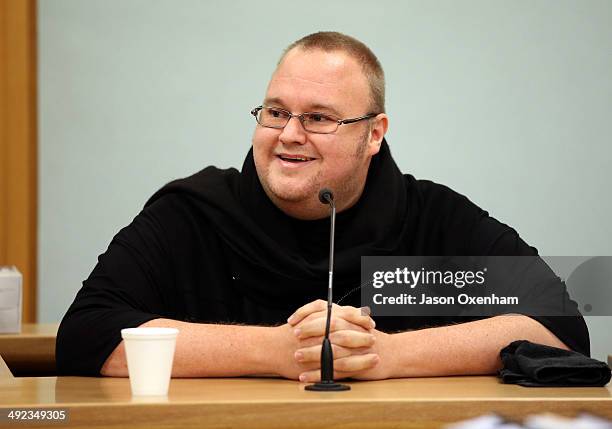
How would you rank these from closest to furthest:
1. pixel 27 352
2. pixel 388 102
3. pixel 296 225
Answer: pixel 296 225 < pixel 27 352 < pixel 388 102

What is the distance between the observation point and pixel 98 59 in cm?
432

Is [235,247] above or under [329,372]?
above

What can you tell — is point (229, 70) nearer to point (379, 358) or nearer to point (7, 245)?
point (7, 245)

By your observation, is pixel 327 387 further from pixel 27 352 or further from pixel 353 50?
pixel 27 352

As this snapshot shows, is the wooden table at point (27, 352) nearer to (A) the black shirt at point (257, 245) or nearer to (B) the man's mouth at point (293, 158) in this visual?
(A) the black shirt at point (257, 245)

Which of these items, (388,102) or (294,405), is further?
Result: (388,102)

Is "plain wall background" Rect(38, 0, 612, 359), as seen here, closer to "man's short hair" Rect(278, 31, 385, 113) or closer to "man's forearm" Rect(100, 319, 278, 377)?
"man's short hair" Rect(278, 31, 385, 113)

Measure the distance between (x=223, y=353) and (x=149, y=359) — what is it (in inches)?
11.2

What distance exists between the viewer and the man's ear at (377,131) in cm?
267

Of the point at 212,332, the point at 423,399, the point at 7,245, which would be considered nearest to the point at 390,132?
the point at 7,245

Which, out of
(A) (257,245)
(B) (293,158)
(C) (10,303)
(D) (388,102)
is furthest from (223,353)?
(D) (388,102)

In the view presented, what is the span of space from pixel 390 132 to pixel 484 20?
661 millimetres

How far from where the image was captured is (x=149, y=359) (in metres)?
1.72

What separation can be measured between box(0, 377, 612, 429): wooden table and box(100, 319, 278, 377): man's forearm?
16cm
